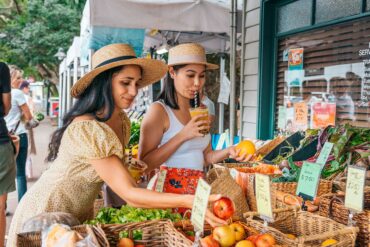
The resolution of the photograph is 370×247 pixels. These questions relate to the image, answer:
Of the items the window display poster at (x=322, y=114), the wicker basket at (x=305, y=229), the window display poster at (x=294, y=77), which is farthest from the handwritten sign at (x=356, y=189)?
the window display poster at (x=294, y=77)

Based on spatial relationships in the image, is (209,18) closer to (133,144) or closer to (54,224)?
(133,144)

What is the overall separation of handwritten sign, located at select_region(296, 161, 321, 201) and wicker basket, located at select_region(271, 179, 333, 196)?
38cm

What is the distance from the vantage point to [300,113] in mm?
5121

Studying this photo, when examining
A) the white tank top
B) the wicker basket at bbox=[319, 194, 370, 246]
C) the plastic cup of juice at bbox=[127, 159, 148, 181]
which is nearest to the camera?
the wicker basket at bbox=[319, 194, 370, 246]

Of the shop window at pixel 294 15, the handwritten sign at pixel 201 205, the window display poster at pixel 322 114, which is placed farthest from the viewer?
the shop window at pixel 294 15

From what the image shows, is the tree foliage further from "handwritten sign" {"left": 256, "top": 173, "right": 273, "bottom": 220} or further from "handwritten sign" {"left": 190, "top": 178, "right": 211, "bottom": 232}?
"handwritten sign" {"left": 190, "top": 178, "right": 211, "bottom": 232}

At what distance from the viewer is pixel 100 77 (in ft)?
8.39

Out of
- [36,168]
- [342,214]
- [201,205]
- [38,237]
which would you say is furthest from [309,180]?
[36,168]

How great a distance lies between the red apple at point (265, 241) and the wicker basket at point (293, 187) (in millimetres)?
852

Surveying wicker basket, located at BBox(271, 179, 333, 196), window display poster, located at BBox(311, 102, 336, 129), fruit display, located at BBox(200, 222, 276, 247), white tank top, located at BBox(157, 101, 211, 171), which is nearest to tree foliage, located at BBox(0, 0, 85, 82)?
window display poster, located at BBox(311, 102, 336, 129)

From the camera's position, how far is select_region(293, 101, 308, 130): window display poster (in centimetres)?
503

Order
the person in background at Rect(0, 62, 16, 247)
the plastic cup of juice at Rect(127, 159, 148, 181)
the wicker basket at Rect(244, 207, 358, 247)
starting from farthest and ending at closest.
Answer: the person in background at Rect(0, 62, 16, 247) → the plastic cup of juice at Rect(127, 159, 148, 181) → the wicker basket at Rect(244, 207, 358, 247)

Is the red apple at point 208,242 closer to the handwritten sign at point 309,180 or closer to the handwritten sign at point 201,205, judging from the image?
the handwritten sign at point 201,205

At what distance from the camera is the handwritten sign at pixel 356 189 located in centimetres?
197
